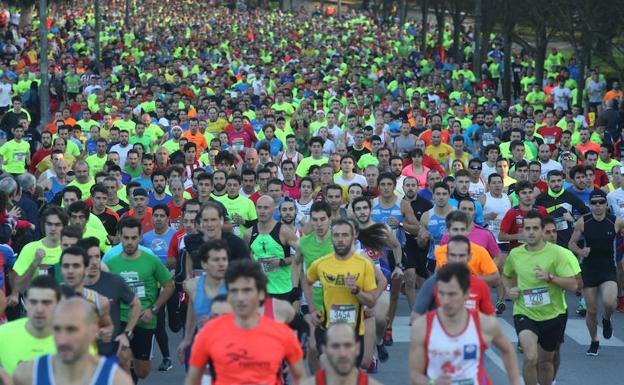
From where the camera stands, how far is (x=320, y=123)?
1032 inches

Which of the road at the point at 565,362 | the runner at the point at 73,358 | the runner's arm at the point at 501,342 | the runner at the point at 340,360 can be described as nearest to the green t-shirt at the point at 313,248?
the road at the point at 565,362

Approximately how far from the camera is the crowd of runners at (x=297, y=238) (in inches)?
329

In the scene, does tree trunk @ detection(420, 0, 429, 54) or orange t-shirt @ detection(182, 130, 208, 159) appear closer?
orange t-shirt @ detection(182, 130, 208, 159)

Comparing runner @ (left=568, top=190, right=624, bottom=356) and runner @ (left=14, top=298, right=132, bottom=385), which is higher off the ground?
runner @ (left=14, top=298, right=132, bottom=385)

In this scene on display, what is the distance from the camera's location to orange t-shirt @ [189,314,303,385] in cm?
803

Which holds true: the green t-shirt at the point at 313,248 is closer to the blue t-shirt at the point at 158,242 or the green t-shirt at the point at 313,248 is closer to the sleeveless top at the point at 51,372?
the blue t-shirt at the point at 158,242

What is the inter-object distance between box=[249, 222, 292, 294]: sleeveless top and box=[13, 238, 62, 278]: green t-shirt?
2.00 meters

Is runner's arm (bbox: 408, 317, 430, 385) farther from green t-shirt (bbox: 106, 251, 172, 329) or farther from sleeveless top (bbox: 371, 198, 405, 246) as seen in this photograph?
sleeveless top (bbox: 371, 198, 405, 246)

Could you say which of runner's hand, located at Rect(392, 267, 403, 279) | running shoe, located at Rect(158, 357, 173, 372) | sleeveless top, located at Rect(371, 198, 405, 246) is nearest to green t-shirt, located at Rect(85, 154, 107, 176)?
sleeveless top, located at Rect(371, 198, 405, 246)

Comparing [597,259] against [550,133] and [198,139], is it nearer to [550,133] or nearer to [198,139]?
[198,139]

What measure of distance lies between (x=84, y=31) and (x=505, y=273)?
4647cm

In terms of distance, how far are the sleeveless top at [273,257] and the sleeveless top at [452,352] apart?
477cm

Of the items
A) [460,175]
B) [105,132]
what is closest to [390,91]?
[105,132]

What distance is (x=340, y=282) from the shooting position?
11383 millimetres
